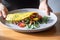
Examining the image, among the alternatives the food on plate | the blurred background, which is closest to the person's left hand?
the food on plate

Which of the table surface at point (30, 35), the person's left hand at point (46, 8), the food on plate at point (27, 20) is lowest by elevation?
the table surface at point (30, 35)

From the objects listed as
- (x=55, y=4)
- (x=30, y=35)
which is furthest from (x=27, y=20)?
(x=55, y=4)

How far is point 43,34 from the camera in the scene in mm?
1034

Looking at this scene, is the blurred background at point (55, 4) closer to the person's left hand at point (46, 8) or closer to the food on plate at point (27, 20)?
the person's left hand at point (46, 8)

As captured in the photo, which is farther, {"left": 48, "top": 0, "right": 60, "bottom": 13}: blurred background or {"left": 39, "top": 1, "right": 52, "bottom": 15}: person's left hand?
{"left": 48, "top": 0, "right": 60, "bottom": 13}: blurred background

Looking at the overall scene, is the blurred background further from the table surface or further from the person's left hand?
the table surface

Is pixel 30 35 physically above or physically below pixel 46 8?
Answer: below

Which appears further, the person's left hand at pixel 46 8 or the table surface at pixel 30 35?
the person's left hand at pixel 46 8

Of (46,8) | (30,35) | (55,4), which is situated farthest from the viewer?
(55,4)

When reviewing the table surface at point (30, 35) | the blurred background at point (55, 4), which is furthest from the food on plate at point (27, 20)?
the blurred background at point (55, 4)

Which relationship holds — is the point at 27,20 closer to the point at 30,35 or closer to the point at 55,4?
the point at 30,35

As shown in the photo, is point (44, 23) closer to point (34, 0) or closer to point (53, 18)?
point (53, 18)

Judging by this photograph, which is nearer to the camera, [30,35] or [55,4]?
[30,35]

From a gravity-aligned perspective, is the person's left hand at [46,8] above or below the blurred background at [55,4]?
above
